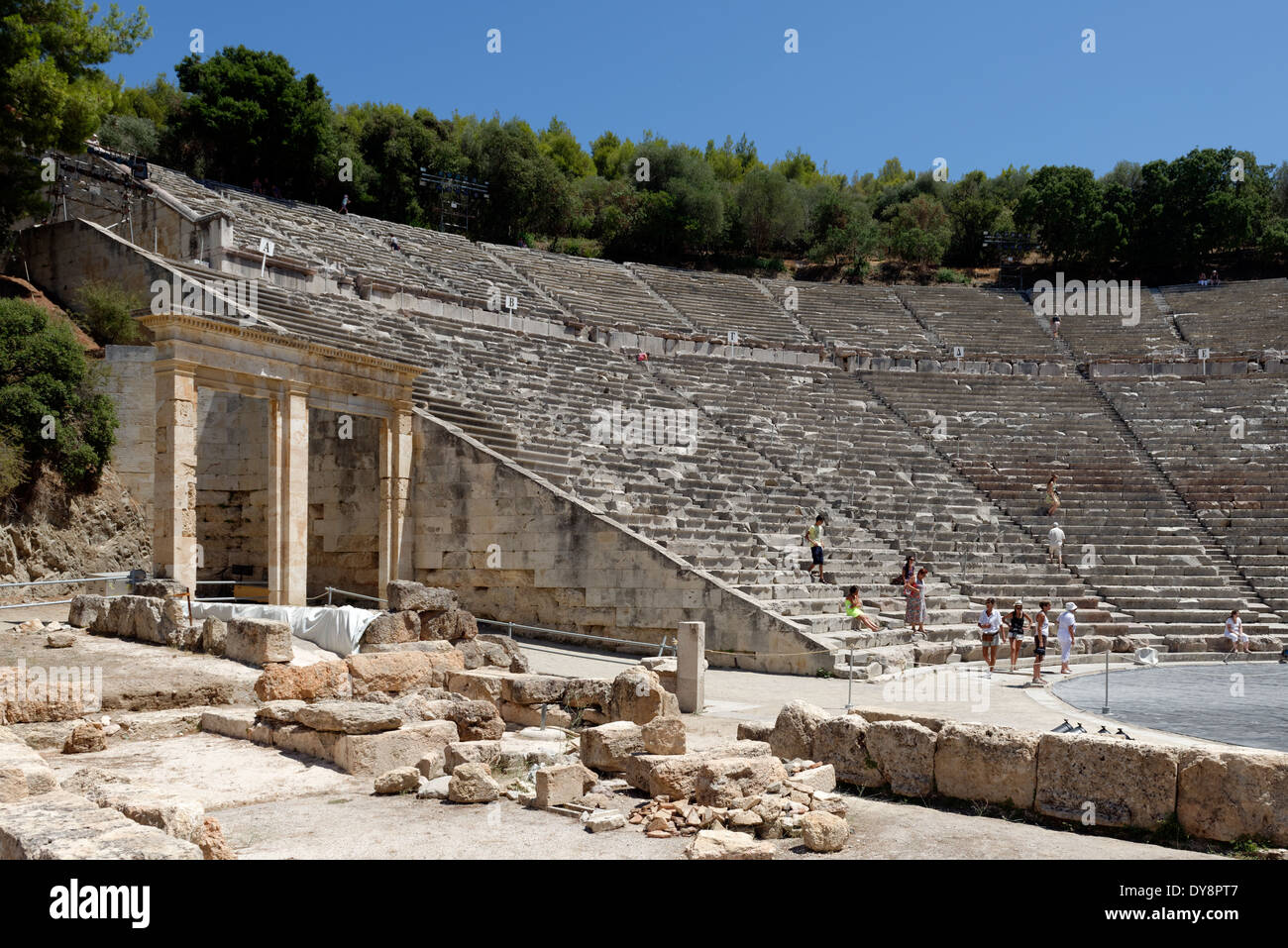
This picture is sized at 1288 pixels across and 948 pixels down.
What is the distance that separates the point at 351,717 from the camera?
775 centimetres

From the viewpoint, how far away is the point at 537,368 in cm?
2252

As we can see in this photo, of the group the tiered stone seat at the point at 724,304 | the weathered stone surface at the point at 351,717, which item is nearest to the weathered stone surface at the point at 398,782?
the weathered stone surface at the point at 351,717

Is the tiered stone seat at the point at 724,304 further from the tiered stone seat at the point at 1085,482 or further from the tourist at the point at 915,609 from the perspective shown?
the tourist at the point at 915,609

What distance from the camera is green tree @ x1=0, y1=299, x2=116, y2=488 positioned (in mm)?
15836

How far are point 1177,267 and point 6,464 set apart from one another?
4044cm

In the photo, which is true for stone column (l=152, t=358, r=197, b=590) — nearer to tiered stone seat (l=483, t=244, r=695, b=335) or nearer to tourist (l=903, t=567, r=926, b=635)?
tourist (l=903, t=567, r=926, b=635)

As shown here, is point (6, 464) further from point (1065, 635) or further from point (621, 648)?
point (1065, 635)

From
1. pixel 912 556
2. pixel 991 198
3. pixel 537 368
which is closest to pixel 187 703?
pixel 912 556

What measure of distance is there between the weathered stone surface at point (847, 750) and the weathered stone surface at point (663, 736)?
3.26ft

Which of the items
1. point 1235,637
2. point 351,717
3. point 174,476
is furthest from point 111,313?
point 1235,637

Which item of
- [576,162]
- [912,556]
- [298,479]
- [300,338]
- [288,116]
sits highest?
[576,162]

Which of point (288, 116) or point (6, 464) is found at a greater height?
point (288, 116)
